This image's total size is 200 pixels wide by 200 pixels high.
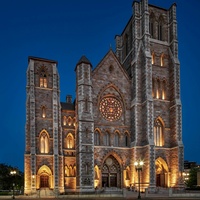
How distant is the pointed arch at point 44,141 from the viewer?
42.7 m

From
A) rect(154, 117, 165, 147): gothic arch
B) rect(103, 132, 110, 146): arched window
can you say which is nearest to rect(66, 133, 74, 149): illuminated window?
rect(103, 132, 110, 146): arched window

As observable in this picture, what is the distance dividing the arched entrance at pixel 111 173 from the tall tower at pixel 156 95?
11.2 feet

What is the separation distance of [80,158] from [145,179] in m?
9.89

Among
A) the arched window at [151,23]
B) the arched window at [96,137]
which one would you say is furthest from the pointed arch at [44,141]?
the arched window at [151,23]

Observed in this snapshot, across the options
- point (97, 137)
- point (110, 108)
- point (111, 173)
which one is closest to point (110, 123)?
point (110, 108)

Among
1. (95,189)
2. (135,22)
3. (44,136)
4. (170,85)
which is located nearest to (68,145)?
(44,136)

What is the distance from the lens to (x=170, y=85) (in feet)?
158

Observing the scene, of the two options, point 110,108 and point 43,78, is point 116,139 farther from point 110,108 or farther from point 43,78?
point 43,78

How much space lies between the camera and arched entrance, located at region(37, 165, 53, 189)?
4153 cm

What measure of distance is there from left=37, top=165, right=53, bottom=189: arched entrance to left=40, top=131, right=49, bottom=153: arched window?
2.33 meters

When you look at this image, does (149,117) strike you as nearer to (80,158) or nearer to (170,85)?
(170,85)

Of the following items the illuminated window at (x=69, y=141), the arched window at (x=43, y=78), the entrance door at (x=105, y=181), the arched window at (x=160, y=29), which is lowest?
the entrance door at (x=105, y=181)

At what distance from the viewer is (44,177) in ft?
138

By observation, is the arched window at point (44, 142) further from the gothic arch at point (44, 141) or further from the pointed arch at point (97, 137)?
the pointed arch at point (97, 137)
